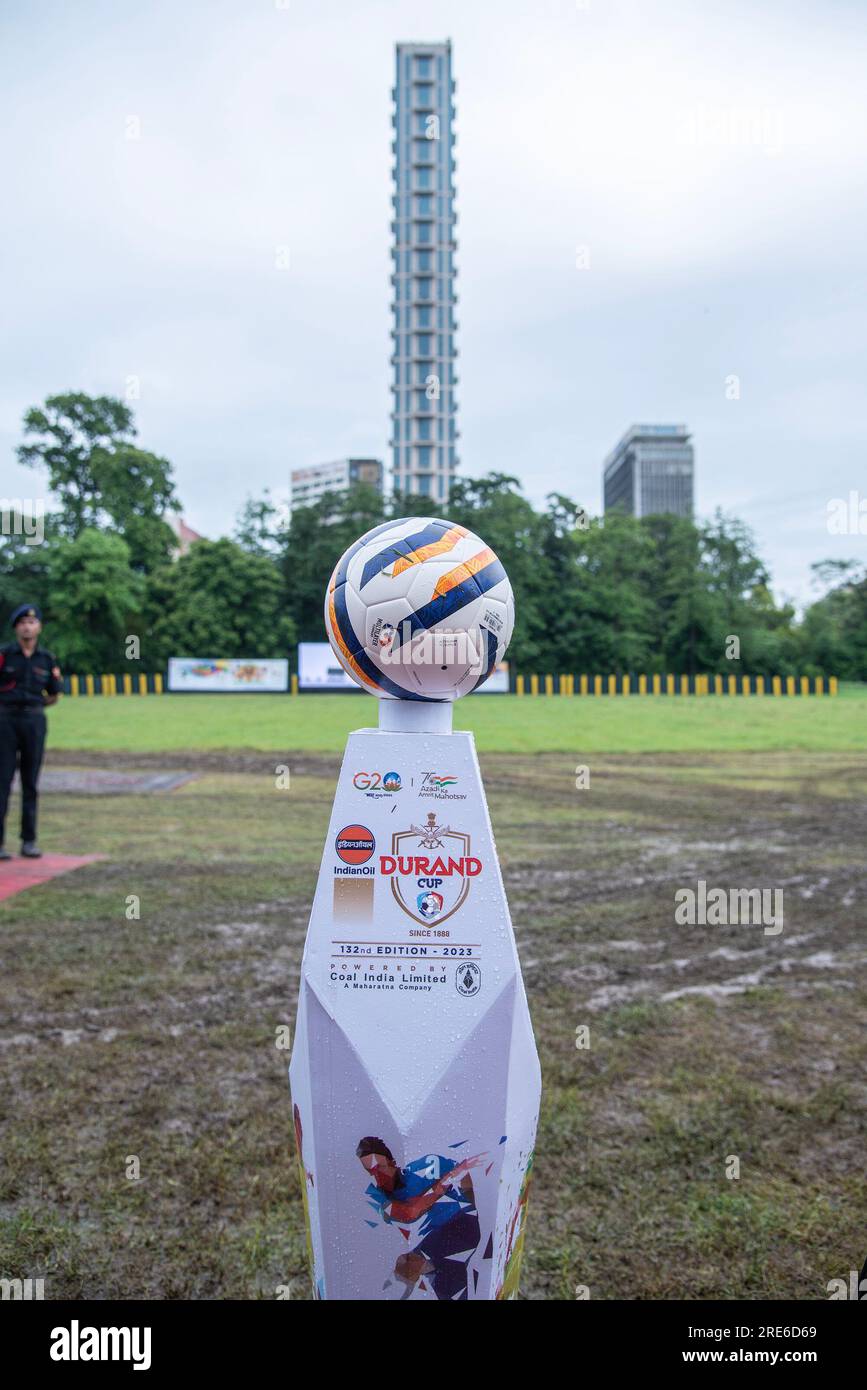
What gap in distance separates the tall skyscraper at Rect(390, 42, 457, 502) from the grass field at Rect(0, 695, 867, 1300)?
225ft

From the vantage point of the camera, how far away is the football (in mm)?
2285

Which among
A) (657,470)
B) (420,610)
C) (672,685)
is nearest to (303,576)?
(672,685)

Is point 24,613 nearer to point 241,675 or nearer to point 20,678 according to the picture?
point 20,678

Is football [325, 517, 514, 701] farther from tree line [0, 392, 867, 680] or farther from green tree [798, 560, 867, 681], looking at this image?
green tree [798, 560, 867, 681]

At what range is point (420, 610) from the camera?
2.29 meters

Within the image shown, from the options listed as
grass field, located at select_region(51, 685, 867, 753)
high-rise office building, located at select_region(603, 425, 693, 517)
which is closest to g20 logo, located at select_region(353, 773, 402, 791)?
grass field, located at select_region(51, 685, 867, 753)

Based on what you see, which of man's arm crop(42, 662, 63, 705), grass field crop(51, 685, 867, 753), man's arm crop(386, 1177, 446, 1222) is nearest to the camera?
man's arm crop(386, 1177, 446, 1222)

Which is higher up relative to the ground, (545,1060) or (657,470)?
(657,470)

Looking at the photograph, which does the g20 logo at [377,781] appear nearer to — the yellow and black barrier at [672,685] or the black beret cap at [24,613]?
the black beret cap at [24,613]

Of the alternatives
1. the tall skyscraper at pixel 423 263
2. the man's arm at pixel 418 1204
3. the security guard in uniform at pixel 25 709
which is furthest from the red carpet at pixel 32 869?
the tall skyscraper at pixel 423 263

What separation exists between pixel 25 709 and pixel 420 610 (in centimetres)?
654

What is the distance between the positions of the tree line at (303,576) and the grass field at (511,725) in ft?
39.8

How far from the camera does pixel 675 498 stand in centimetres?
15788

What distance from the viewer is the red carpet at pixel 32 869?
705cm
